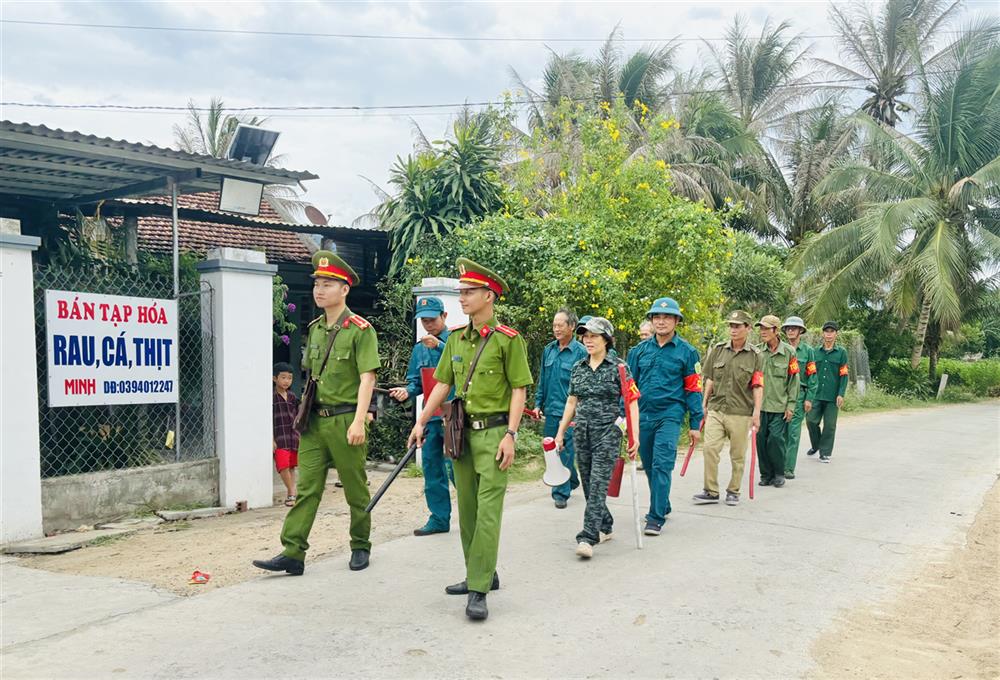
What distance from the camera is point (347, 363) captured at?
5562 mm

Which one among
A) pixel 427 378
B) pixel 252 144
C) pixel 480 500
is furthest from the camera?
pixel 252 144

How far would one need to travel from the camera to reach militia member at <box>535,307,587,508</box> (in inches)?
301

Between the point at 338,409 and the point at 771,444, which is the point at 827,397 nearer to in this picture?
the point at 771,444

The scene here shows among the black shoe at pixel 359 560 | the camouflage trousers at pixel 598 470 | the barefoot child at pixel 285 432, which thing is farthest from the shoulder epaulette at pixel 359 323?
the barefoot child at pixel 285 432

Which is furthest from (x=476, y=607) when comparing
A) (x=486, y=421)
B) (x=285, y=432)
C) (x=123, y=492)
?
(x=285, y=432)

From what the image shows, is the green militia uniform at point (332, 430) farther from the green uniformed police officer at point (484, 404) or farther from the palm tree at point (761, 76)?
the palm tree at point (761, 76)

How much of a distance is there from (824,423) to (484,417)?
24.7 feet

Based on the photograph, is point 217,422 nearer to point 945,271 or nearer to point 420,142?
point 945,271

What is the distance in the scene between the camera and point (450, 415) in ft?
16.9

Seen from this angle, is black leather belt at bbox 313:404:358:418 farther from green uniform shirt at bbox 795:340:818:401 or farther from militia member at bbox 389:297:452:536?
green uniform shirt at bbox 795:340:818:401

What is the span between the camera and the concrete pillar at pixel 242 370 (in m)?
7.93

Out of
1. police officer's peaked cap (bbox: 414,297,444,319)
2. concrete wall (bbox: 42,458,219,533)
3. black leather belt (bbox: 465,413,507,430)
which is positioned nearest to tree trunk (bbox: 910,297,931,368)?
police officer's peaked cap (bbox: 414,297,444,319)

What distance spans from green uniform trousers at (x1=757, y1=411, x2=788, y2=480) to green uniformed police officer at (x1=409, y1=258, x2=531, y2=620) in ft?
16.2

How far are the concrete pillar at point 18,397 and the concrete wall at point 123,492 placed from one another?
0.23m
